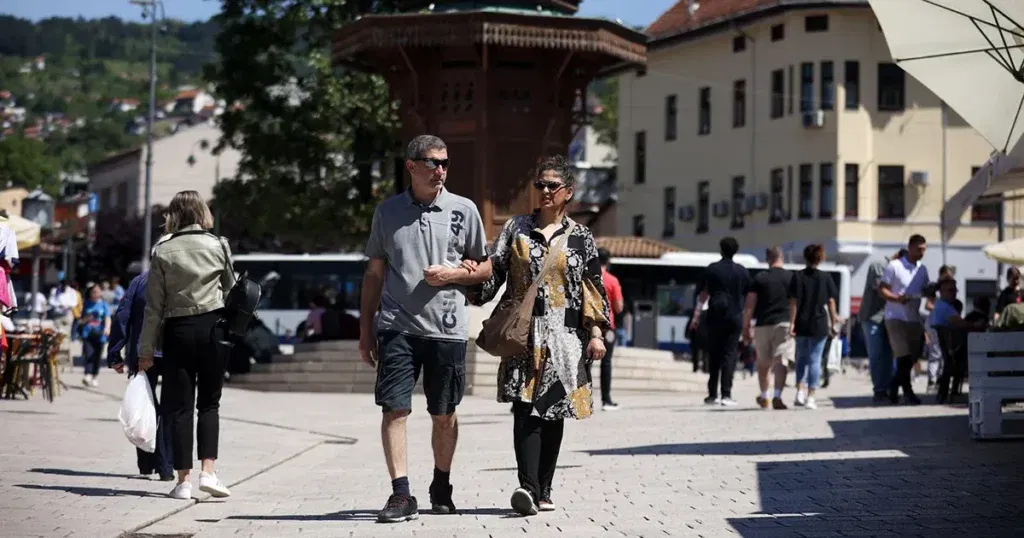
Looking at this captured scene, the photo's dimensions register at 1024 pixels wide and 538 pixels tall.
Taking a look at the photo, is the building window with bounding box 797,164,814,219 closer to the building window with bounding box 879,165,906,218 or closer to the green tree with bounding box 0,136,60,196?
the building window with bounding box 879,165,906,218

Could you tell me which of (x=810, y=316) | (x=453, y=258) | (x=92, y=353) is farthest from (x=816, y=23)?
(x=453, y=258)

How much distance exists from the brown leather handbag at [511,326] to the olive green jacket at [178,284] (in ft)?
6.49

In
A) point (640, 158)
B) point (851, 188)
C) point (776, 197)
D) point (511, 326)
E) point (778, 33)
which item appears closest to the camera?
point (511, 326)

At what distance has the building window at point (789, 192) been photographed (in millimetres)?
60375

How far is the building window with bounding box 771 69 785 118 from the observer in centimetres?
A: 6091

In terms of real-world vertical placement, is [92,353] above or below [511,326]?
below

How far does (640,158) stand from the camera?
70.0 meters

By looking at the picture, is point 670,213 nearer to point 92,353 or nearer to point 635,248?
point 635,248

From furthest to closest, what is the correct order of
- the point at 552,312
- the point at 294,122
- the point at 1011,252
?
the point at 294,122
the point at 1011,252
the point at 552,312

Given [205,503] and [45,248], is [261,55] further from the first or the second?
[45,248]

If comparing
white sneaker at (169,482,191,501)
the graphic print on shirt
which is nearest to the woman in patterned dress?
the graphic print on shirt

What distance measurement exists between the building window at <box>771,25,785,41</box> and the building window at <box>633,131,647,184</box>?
30.5 feet

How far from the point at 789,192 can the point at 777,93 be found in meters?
3.32

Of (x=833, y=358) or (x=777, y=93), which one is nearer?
(x=833, y=358)
